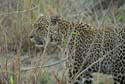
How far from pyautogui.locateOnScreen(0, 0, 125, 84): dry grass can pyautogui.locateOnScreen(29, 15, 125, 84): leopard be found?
0.17 m

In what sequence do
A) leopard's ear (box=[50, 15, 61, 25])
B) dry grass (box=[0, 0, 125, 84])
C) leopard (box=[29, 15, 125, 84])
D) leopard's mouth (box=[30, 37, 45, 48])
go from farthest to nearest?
leopard's mouth (box=[30, 37, 45, 48]) < leopard's ear (box=[50, 15, 61, 25]) < leopard (box=[29, 15, 125, 84]) < dry grass (box=[0, 0, 125, 84])

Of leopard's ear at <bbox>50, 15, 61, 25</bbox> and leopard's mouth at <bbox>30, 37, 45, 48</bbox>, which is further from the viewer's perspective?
leopard's mouth at <bbox>30, 37, 45, 48</bbox>

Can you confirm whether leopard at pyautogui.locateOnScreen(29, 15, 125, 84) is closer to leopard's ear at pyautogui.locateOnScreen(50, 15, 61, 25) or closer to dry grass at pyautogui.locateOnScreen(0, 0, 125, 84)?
leopard's ear at pyautogui.locateOnScreen(50, 15, 61, 25)

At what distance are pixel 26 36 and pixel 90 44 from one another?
32.9 inches

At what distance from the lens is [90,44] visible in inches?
229

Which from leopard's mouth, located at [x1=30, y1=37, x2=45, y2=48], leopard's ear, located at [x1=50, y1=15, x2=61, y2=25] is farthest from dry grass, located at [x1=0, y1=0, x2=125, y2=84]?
leopard's ear, located at [x1=50, y1=15, x2=61, y2=25]

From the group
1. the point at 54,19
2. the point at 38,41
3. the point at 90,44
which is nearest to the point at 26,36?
the point at 38,41

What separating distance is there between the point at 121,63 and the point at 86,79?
0.48 meters

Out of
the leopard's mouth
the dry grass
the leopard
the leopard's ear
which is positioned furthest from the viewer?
the leopard's mouth

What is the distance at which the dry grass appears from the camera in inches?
178

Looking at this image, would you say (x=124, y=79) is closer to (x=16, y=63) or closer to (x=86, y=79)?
(x=86, y=79)

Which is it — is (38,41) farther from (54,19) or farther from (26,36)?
(54,19)

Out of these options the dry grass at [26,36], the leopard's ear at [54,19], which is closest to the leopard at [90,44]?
the leopard's ear at [54,19]

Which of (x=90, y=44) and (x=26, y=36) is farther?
(x=26, y=36)
